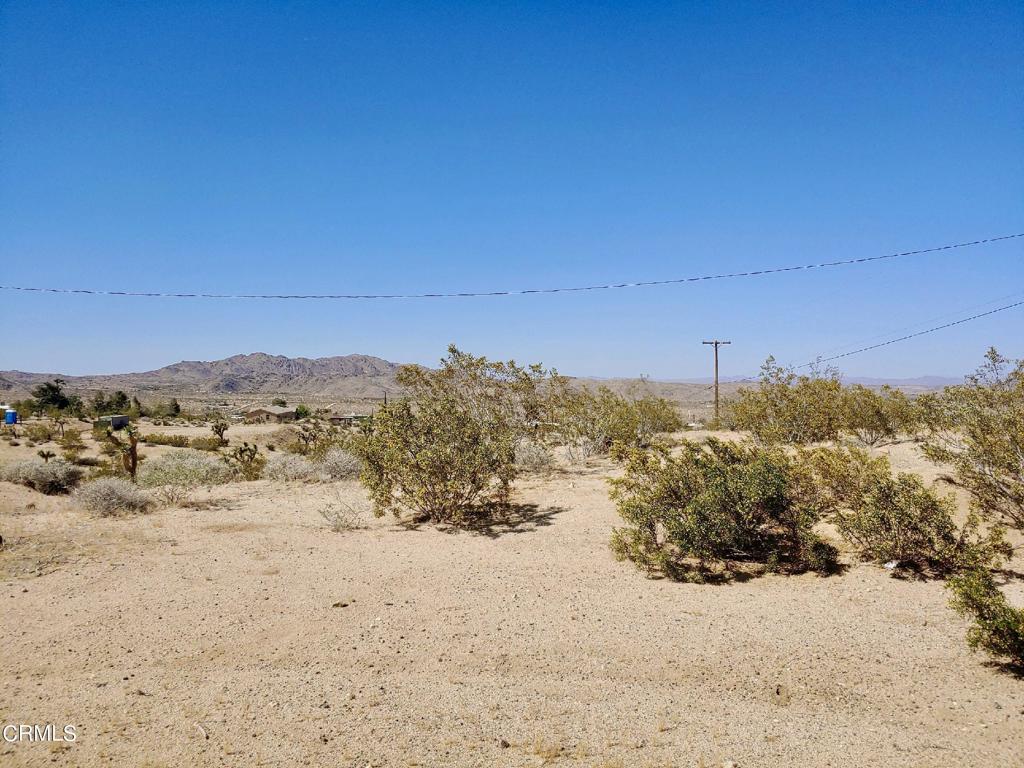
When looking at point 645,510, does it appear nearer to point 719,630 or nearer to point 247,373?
point 719,630

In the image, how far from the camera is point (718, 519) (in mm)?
7219

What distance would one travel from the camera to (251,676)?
4.75 metres

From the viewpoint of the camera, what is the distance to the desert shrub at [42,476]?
569 inches

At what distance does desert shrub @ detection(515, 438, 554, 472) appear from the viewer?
1623 cm

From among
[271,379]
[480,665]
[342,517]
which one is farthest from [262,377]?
[480,665]

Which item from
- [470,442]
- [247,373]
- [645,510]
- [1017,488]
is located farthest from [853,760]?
[247,373]

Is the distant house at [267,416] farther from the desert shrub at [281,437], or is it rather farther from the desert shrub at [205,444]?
the desert shrub at [205,444]

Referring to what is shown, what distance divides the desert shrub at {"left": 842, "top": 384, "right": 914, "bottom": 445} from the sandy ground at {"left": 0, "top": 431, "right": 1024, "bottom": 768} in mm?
12961

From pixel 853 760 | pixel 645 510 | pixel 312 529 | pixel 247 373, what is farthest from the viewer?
pixel 247 373

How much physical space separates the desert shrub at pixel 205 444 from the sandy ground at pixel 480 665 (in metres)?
18.9

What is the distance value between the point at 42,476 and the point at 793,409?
21639 mm

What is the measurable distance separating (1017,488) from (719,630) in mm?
5839

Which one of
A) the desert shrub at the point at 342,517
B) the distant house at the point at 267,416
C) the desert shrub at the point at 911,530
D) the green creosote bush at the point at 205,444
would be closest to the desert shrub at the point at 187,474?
the desert shrub at the point at 342,517

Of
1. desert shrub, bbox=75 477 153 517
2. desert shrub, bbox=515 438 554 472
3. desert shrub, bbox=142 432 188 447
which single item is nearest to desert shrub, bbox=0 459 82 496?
desert shrub, bbox=75 477 153 517
